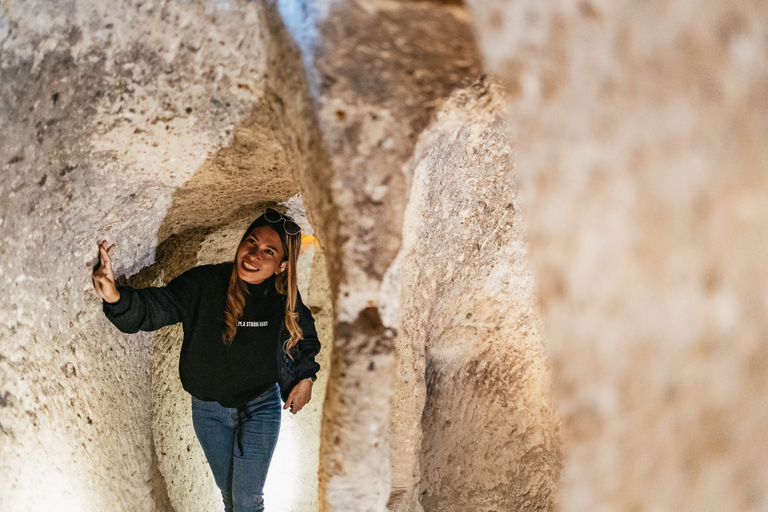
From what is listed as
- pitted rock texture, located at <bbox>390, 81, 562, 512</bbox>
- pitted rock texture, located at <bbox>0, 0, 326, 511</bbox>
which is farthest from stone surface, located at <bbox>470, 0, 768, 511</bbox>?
pitted rock texture, located at <bbox>390, 81, 562, 512</bbox>

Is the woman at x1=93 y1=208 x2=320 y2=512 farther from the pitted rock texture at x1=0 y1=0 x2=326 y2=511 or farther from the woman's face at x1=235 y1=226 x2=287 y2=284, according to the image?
the pitted rock texture at x1=0 y1=0 x2=326 y2=511

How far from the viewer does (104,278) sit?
4.95 feet

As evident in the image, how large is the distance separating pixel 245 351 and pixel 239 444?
0.29 m

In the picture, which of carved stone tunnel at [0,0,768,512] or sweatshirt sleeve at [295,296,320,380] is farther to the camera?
sweatshirt sleeve at [295,296,320,380]

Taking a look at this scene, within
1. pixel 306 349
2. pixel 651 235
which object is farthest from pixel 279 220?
pixel 651 235

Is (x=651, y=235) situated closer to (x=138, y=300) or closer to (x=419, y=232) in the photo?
(x=419, y=232)

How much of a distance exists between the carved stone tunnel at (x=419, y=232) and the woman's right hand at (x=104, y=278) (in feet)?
0.18

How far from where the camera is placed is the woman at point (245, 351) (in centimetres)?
173

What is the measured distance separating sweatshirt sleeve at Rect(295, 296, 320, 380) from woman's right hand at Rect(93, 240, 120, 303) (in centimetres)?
54

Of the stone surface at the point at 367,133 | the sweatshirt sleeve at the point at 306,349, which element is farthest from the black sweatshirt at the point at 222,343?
the stone surface at the point at 367,133

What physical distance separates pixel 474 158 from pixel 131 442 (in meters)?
1.37

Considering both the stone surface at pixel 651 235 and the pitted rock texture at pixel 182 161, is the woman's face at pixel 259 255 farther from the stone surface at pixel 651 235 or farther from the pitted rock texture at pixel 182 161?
the stone surface at pixel 651 235

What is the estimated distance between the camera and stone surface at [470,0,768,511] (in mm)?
509

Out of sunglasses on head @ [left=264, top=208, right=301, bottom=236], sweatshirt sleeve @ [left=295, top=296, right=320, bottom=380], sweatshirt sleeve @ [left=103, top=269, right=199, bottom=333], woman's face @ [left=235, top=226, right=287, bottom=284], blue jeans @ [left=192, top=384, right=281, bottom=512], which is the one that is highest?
sunglasses on head @ [left=264, top=208, right=301, bottom=236]
